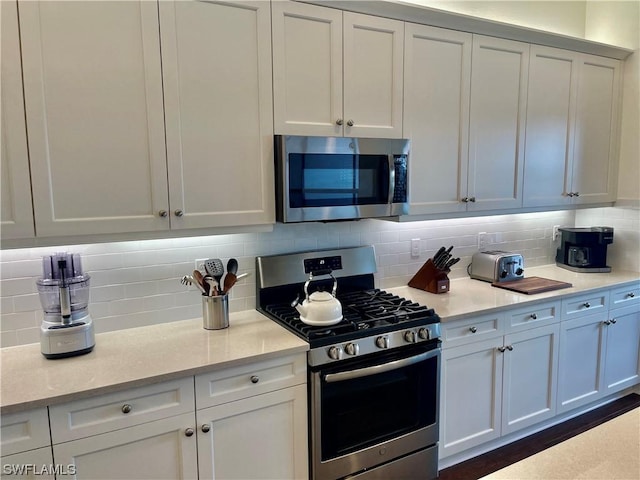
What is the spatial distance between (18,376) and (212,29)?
1546 mm

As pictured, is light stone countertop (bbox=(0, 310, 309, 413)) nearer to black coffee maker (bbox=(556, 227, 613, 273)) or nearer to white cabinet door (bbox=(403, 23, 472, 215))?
white cabinet door (bbox=(403, 23, 472, 215))

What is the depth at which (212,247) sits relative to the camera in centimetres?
237

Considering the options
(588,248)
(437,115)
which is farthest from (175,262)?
(588,248)

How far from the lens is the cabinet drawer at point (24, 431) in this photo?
1.50 metres

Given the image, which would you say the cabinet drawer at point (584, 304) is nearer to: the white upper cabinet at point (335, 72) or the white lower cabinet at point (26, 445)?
the white upper cabinet at point (335, 72)

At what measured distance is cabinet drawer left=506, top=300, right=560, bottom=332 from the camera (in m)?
2.63

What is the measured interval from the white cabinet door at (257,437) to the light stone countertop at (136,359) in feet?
0.63

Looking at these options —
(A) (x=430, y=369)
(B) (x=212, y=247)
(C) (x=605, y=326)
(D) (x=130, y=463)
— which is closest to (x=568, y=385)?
(C) (x=605, y=326)

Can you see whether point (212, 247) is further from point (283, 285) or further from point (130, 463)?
point (130, 463)

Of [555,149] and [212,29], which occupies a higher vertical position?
[212,29]

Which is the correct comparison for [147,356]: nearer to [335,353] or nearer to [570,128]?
[335,353]

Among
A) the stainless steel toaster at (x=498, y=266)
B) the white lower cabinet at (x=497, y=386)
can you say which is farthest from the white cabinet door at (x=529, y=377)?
the stainless steel toaster at (x=498, y=266)

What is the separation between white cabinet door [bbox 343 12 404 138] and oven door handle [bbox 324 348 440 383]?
113 cm

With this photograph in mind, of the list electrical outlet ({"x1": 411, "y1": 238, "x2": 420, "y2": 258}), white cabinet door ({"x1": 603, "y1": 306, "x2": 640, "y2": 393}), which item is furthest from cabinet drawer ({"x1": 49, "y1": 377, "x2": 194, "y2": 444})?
white cabinet door ({"x1": 603, "y1": 306, "x2": 640, "y2": 393})
